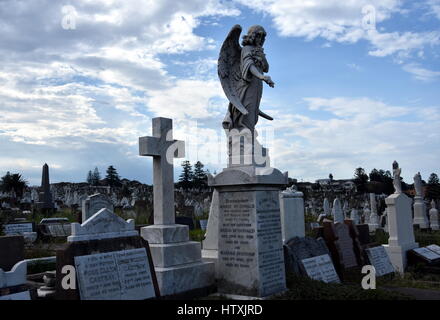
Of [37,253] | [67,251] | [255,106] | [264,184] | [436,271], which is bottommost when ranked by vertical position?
[436,271]

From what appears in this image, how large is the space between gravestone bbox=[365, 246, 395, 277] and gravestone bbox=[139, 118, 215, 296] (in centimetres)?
535

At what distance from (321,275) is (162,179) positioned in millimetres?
4009

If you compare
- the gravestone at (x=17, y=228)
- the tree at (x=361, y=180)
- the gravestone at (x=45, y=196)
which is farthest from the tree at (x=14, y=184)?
the tree at (x=361, y=180)

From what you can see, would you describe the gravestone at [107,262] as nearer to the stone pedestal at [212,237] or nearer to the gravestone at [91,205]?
the stone pedestal at [212,237]

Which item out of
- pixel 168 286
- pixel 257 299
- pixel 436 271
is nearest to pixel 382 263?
pixel 436 271

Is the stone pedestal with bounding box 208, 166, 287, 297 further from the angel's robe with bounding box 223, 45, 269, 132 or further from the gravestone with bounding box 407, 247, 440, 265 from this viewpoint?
the gravestone with bounding box 407, 247, 440, 265

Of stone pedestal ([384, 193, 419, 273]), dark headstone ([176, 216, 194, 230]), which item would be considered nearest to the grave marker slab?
stone pedestal ([384, 193, 419, 273])

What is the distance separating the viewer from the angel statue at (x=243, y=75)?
730 centimetres

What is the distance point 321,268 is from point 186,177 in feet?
179

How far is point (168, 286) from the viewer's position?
6066 millimetres

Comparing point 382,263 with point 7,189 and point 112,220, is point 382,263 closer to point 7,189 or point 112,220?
point 112,220

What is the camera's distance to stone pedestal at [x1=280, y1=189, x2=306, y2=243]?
894 cm

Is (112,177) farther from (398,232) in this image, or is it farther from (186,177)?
(398,232)

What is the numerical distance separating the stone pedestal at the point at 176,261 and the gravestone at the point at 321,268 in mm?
2303
